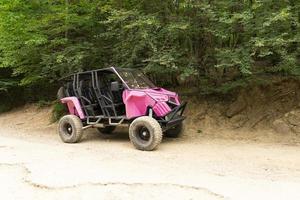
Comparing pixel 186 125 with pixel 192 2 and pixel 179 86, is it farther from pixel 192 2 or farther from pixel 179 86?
pixel 192 2

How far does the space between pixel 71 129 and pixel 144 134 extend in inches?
95.8

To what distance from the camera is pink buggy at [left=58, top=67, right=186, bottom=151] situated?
9930 millimetres

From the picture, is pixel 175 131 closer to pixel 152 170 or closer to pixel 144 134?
pixel 144 134

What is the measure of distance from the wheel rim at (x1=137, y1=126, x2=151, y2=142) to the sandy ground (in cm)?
38

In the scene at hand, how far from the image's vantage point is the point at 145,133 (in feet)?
32.3

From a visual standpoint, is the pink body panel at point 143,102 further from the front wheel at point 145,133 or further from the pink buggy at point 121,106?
the front wheel at point 145,133

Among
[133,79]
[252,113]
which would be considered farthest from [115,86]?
[252,113]

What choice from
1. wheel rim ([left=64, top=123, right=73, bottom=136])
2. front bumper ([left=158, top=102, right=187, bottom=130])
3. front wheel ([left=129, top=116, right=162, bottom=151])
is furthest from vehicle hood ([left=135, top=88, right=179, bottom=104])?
wheel rim ([left=64, top=123, right=73, bottom=136])

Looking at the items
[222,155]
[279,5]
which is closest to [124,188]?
[222,155]

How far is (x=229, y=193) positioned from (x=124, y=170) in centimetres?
227

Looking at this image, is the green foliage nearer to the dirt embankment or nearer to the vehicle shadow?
the dirt embankment

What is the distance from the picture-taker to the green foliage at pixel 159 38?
1003 centimetres

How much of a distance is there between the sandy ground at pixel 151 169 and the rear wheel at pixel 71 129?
25 centimetres

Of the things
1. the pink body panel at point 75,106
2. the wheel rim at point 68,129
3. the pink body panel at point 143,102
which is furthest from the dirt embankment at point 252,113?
the wheel rim at point 68,129
